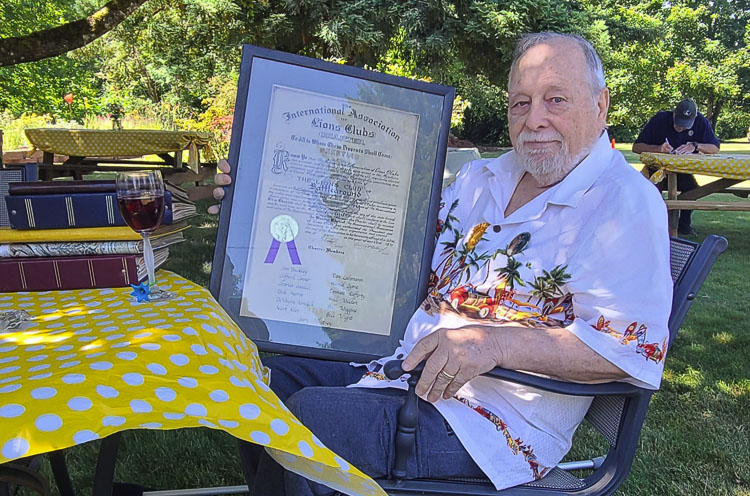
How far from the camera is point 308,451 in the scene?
2.69 feet

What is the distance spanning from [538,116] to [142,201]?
1083 mm

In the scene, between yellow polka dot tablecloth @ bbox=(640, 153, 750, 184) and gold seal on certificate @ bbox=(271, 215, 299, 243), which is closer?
gold seal on certificate @ bbox=(271, 215, 299, 243)

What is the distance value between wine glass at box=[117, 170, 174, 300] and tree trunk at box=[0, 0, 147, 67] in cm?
405

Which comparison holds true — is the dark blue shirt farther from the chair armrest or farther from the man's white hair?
the chair armrest

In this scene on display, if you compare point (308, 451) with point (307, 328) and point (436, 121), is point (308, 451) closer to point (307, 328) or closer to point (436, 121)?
point (307, 328)

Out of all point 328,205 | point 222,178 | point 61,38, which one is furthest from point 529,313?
point 61,38

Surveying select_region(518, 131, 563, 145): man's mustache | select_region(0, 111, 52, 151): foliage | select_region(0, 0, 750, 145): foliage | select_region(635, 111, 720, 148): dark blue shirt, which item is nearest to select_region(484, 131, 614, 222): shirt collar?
select_region(518, 131, 563, 145): man's mustache

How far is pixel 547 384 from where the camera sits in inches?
49.4

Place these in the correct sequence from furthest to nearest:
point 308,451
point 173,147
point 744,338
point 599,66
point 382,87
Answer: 1. point 173,147
2. point 744,338
3. point 382,87
4. point 599,66
5. point 308,451

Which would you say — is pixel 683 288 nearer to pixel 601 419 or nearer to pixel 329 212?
pixel 601 419

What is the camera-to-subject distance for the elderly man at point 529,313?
4.25 feet

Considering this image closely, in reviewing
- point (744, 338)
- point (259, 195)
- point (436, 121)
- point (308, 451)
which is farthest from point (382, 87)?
point (744, 338)

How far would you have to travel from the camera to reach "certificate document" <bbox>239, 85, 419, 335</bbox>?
1626mm

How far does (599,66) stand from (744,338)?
315cm
